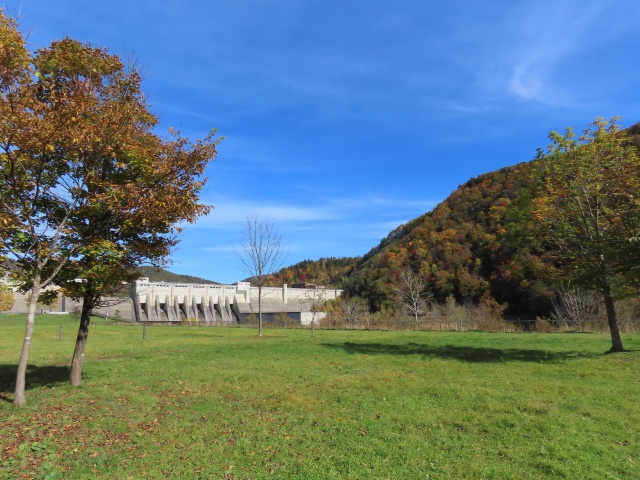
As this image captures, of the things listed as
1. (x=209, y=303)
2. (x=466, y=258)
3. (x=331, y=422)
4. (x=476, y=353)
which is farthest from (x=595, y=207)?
(x=209, y=303)

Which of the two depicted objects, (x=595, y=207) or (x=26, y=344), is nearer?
(x=26, y=344)

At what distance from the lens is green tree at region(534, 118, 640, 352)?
1405 centimetres

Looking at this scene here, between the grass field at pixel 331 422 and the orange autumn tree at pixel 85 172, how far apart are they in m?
2.43

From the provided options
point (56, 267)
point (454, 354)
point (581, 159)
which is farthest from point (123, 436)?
point (581, 159)

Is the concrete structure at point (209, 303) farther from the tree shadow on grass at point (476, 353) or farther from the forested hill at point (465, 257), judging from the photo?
the tree shadow on grass at point (476, 353)

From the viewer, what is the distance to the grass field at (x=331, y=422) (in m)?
5.22

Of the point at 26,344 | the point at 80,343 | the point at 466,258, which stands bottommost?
the point at 80,343

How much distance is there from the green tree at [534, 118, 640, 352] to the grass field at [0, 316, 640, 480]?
2933 millimetres

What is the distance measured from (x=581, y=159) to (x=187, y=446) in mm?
16221

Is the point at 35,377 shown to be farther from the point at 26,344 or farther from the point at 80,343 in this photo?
the point at 26,344

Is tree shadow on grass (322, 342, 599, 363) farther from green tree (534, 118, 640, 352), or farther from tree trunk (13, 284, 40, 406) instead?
tree trunk (13, 284, 40, 406)

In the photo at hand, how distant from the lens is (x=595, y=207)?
15328mm

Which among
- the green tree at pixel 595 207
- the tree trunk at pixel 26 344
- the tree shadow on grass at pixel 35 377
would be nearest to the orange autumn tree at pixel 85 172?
the tree trunk at pixel 26 344

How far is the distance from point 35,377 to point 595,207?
19.5 metres
